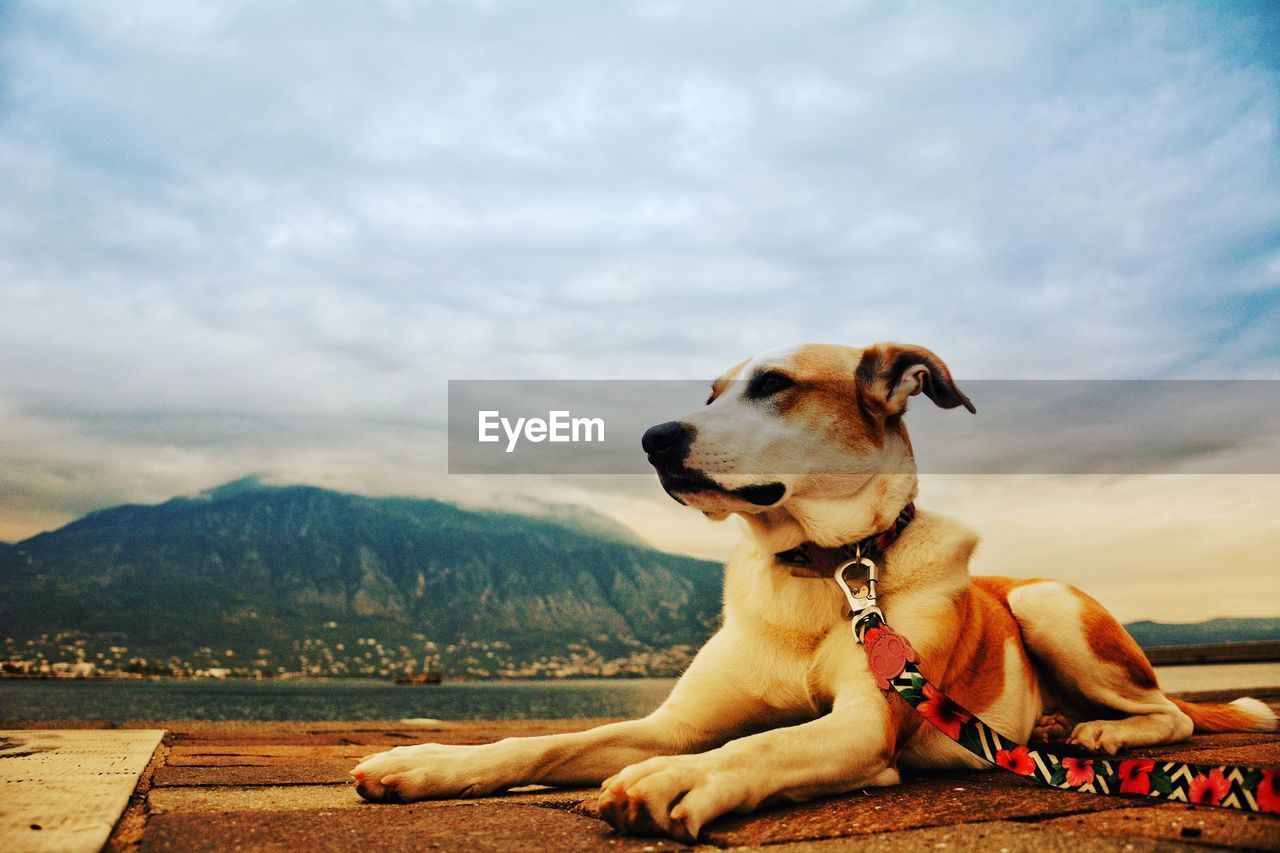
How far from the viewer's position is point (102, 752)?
155 inches

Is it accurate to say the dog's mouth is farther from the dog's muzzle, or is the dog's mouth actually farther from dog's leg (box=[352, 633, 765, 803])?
dog's leg (box=[352, 633, 765, 803])

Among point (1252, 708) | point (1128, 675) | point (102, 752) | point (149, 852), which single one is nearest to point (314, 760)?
point (102, 752)

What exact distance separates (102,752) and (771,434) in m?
3.58

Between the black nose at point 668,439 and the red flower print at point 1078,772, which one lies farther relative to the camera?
the black nose at point 668,439

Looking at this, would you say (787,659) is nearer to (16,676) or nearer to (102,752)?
(102,752)

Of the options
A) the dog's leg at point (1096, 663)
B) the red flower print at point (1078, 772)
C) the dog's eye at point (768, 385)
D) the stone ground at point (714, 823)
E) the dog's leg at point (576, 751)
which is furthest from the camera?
the dog's leg at point (1096, 663)

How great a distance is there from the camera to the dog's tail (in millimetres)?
4570

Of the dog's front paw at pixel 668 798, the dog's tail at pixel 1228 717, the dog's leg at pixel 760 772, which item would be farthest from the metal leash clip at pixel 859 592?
the dog's tail at pixel 1228 717

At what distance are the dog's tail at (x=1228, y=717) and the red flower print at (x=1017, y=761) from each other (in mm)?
2592

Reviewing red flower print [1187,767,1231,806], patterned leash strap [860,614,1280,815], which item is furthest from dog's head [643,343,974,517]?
red flower print [1187,767,1231,806]

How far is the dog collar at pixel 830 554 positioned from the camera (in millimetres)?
3373

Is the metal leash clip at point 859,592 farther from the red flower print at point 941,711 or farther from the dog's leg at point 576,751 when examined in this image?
the dog's leg at point 576,751

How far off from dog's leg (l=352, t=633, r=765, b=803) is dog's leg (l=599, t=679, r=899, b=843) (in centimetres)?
64

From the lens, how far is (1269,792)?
2.08 meters
